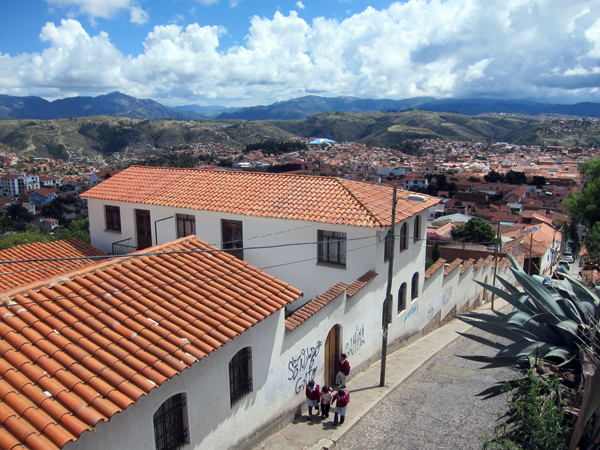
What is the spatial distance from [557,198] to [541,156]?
111207 millimetres

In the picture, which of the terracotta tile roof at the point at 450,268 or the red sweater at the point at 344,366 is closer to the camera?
the red sweater at the point at 344,366

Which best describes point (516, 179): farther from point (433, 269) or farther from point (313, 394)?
point (313, 394)

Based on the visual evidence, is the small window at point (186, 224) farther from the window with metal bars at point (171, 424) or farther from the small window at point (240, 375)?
the window with metal bars at point (171, 424)

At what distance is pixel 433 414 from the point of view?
390 inches

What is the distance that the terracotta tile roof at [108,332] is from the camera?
490 centimetres

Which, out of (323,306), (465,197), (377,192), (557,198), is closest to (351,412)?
(323,306)

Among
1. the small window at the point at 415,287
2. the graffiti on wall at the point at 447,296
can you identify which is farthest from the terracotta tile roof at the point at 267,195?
the graffiti on wall at the point at 447,296

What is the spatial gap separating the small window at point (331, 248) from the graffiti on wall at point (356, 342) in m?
1.94

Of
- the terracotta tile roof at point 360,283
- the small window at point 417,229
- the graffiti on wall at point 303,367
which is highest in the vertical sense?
the small window at point 417,229

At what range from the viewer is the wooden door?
16.1 meters

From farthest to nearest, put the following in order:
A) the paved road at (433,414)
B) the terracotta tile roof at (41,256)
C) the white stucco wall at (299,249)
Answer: the terracotta tile roof at (41,256) < the white stucco wall at (299,249) < the paved road at (433,414)

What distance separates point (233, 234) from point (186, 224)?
6.51ft

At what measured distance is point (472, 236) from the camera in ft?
150

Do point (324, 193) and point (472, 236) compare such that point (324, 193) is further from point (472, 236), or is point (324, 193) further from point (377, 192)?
point (472, 236)
